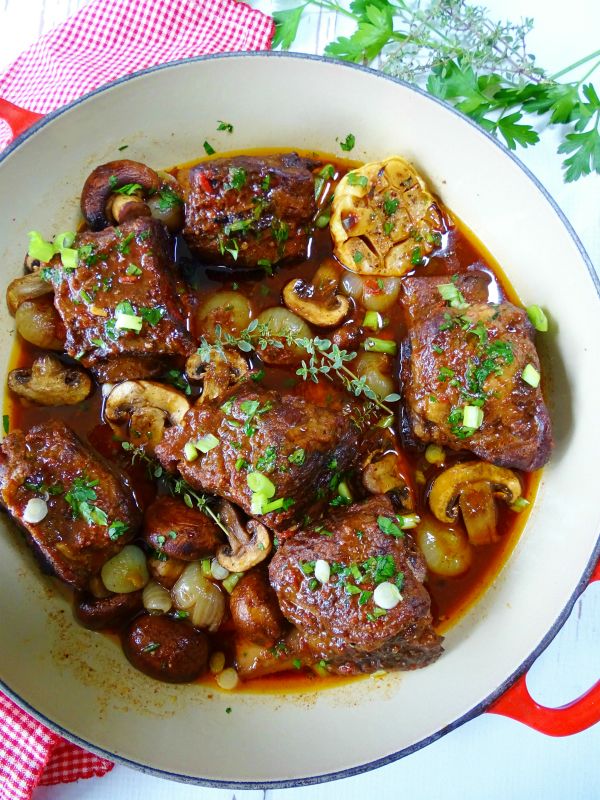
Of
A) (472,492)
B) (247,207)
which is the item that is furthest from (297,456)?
(247,207)

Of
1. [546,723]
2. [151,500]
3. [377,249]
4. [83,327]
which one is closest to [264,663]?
[151,500]

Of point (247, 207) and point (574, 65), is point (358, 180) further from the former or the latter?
point (574, 65)

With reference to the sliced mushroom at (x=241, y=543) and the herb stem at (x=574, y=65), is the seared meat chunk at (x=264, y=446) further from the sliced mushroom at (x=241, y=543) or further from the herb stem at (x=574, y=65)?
the herb stem at (x=574, y=65)

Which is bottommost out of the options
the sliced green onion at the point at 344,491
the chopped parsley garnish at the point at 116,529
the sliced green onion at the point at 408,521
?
the chopped parsley garnish at the point at 116,529

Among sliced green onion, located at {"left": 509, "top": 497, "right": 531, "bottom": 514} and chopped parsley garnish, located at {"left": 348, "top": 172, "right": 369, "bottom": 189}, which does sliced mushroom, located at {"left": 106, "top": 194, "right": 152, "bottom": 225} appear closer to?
chopped parsley garnish, located at {"left": 348, "top": 172, "right": 369, "bottom": 189}

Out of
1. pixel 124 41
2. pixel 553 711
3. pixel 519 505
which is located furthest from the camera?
pixel 124 41

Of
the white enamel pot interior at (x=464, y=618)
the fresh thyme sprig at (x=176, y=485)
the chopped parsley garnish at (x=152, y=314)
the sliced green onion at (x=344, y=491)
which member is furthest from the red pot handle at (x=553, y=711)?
the chopped parsley garnish at (x=152, y=314)

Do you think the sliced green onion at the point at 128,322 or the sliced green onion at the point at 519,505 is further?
the sliced green onion at the point at 519,505
